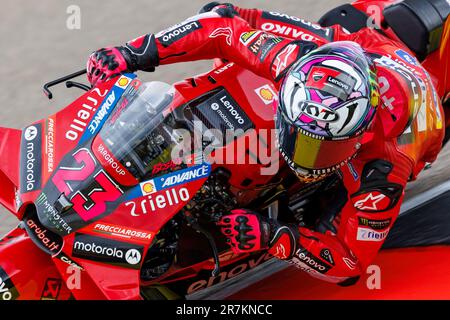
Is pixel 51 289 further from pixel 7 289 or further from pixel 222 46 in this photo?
pixel 222 46

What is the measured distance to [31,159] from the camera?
3.69 metres

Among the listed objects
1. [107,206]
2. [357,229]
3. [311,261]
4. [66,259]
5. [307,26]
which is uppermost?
[307,26]

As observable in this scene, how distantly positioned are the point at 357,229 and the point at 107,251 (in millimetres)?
1309

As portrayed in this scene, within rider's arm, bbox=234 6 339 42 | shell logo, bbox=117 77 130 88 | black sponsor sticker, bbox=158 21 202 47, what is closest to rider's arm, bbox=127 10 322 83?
black sponsor sticker, bbox=158 21 202 47

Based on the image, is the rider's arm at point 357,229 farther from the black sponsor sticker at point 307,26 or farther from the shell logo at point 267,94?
the black sponsor sticker at point 307,26

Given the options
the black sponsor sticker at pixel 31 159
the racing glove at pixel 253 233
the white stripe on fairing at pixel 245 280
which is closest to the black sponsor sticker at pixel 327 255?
the racing glove at pixel 253 233

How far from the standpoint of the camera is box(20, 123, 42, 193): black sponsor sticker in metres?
3.60

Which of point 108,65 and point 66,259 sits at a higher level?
point 108,65

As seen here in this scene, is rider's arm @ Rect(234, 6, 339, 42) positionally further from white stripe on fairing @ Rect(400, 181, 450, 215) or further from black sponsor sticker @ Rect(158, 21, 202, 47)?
white stripe on fairing @ Rect(400, 181, 450, 215)

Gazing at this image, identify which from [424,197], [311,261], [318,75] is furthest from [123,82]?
[424,197]

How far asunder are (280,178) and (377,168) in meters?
0.60

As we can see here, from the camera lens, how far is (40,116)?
19.5 ft

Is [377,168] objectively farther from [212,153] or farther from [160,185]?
[160,185]

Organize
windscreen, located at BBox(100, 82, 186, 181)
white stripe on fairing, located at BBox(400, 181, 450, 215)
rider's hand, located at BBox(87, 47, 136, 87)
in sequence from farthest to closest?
white stripe on fairing, located at BBox(400, 181, 450, 215), rider's hand, located at BBox(87, 47, 136, 87), windscreen, located at BBox(100, 82, 186, 181)
